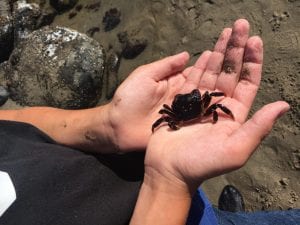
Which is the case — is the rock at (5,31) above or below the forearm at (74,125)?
below

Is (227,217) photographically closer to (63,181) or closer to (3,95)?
(63,181)

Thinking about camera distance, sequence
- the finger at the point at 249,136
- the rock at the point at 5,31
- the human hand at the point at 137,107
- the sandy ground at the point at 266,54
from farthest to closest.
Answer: the rock at the point at 5,31
the sandy ground at the point at 266,54
the human hand at the point at 137,107
the finger at the point at 249,136

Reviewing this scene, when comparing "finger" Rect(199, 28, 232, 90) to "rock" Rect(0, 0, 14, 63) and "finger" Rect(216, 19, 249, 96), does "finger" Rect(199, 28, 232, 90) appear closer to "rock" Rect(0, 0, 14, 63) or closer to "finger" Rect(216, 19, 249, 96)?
"finger" Rect(216, 19, 249, 96)

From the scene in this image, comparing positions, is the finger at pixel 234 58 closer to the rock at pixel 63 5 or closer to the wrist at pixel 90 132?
the wrist at pixel 90 132

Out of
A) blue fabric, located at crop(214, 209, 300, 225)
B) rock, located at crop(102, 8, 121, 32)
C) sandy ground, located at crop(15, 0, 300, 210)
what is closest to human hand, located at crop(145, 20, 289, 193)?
blue fabric, located at crop(214, 209, 300, 225)

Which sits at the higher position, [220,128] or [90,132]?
[220,128]

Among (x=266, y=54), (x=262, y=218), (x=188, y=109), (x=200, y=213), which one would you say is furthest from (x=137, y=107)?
(x=266, y=54)

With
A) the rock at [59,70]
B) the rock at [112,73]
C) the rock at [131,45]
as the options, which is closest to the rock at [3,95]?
the rock at [59,70]
